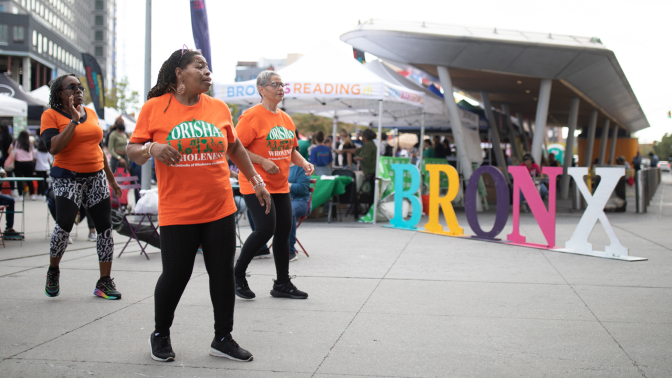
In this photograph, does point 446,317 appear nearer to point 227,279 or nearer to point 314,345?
point 314,345

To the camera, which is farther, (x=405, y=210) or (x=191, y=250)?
(x=405, y=210)

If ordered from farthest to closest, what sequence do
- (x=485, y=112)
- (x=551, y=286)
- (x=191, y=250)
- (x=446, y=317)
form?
1. (x=485, y=112)
2. (x=551, y=286)
3. (x=446, y=317)
4. (x=191, y=250)

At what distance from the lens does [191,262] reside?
10.9ft

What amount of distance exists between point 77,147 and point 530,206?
5.73 meters

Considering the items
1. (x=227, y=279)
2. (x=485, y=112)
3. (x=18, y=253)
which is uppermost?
(x=485, y=112)

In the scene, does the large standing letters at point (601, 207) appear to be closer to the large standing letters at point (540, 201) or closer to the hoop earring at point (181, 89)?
the large standing letters at point (540, 201)

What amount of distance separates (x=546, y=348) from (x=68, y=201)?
372cm

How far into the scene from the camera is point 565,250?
746cm

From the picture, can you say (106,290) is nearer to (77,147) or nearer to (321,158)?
(77,147)

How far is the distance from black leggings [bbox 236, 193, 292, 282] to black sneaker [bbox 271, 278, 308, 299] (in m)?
0.05

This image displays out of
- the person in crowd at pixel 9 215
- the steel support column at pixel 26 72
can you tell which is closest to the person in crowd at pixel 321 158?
the person in crowd at pixel 9 215

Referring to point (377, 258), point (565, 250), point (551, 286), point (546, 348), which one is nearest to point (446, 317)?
point (546, 348)

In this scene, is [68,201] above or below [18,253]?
above

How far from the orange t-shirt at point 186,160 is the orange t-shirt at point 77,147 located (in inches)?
70.5
